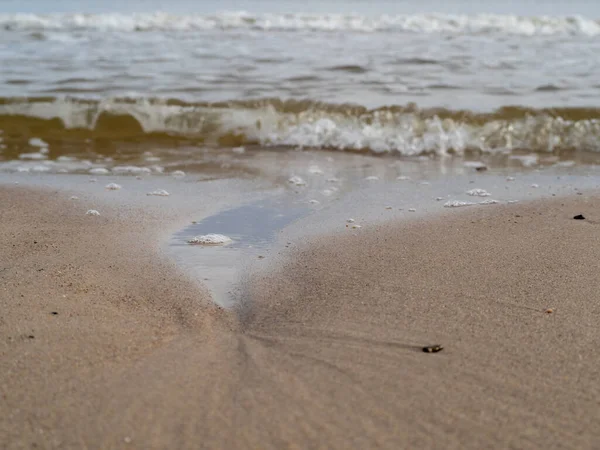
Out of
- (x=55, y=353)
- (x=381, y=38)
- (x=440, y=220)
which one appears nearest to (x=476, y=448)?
(x=55, y=353)

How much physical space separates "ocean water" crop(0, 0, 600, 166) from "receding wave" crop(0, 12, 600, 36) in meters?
0.93

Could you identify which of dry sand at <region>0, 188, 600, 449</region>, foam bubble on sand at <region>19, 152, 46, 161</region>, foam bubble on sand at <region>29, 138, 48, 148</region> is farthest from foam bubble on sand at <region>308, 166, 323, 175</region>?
foam bubble on sand at <region>29, 138, 48, 148</region>

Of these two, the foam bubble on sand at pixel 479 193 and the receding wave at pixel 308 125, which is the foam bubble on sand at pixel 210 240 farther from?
the receding wave at pixel 308 125

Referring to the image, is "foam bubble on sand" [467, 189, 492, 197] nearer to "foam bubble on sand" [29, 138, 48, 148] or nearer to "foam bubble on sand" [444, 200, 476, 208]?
"foam bubble on sand" [444, 200, 476, 208]

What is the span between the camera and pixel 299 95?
24.6ft

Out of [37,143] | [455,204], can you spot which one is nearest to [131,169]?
[37,143]

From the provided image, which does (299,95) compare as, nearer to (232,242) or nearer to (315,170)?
(315,170)

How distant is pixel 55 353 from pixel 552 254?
2180 millimetres

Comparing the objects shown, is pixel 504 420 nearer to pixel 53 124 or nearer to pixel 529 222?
pixel 529 222

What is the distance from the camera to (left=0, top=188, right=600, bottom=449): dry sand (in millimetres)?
1800

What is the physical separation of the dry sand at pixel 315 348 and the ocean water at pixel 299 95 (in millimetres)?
2970

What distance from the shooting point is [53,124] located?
723 cm

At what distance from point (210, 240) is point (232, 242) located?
0.36 feet

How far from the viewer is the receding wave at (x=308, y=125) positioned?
6516 millimetres
